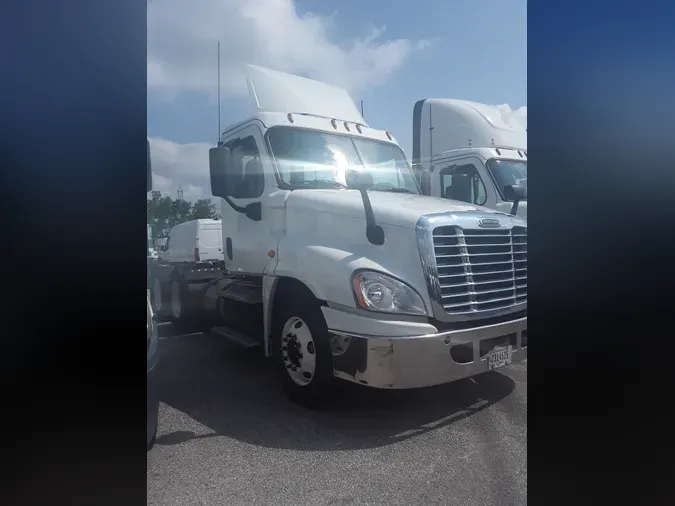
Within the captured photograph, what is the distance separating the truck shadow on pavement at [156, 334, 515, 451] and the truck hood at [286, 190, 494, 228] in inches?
27.4

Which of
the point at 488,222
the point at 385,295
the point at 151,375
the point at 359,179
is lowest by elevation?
the point at 151,375

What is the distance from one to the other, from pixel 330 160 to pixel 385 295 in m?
0.72

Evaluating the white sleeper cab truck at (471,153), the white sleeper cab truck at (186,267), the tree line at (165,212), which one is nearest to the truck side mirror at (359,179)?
the white sleeper cab truck at (471,153)

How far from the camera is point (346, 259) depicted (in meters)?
1.79

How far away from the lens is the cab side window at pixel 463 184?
5.76ft

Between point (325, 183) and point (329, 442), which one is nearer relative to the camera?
point (329, 442)

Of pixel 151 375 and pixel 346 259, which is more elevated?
pixel 346 259

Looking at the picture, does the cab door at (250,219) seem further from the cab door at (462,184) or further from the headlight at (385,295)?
the cab door at (462,184)

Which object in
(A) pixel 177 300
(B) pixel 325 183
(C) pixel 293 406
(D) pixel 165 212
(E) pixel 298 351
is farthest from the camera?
(B) pixel 325 183

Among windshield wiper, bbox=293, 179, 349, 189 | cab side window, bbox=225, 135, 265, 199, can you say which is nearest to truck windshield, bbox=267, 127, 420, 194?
windshield wiper, bbox=293, 179, 349, 189

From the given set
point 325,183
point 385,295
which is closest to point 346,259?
point 385,295

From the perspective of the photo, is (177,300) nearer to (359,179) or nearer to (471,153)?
(359,179)

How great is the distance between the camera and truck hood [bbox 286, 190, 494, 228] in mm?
1787
